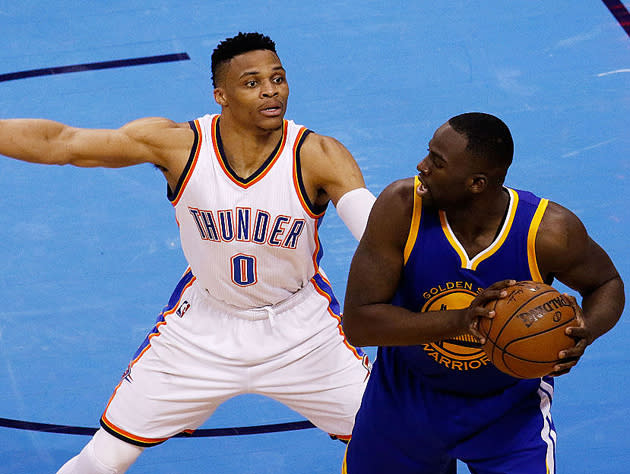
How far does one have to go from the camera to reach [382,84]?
329 inches

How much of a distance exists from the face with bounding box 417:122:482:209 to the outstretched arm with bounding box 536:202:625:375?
335 millimetres

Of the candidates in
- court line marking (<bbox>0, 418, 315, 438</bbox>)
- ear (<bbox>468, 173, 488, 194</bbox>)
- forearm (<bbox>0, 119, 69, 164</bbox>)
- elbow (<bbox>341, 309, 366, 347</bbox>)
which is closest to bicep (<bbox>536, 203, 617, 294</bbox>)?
ear (<bbox>468, 173, 488, 194</bbox>)

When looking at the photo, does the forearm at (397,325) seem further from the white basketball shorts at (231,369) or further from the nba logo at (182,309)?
the nba logo at (182,309)

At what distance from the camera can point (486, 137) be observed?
340cm

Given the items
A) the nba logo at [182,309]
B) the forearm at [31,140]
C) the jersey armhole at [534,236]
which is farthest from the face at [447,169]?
the forearm at [31,140]

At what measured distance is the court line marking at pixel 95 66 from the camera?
8.67 meters

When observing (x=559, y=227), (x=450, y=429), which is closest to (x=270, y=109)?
(x=559, y=227)

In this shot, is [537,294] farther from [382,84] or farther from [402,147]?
[382,84]

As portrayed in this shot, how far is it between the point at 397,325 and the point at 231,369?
4.32ft

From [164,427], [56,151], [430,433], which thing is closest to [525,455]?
[430,433]

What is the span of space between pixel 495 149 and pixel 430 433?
116cm

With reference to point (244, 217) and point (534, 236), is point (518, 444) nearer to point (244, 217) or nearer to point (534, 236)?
point (534, 236)

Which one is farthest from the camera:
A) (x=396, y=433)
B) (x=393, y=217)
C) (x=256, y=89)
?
(x=256, y=89)

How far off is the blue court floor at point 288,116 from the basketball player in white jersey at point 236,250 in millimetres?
885
